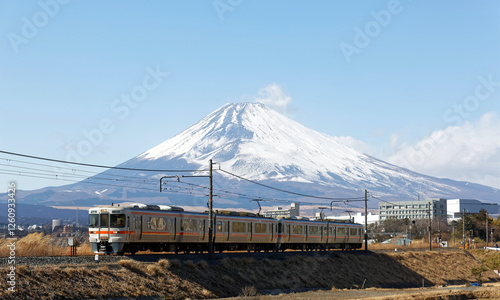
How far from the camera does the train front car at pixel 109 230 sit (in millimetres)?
41219

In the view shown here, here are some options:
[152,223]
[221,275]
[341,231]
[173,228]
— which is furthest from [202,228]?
[341,231]

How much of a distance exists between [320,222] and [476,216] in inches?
3298

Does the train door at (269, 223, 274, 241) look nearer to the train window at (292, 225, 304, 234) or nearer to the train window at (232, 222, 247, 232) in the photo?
the train window at (292, 225, 304, 234)

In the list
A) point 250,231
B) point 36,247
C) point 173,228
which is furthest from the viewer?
point 250,231

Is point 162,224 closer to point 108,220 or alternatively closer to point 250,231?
point 108,220

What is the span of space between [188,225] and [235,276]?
17.5 ft

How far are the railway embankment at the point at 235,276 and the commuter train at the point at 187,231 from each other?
3335 mm

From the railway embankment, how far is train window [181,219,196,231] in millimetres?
3446

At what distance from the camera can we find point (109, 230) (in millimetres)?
41406

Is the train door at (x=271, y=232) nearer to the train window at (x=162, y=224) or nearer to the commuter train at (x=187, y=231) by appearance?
the commuter train at (x=187, y=231)

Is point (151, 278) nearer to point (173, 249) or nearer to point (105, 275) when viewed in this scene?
point (105, 275)

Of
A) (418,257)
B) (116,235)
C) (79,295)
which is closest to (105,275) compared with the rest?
(79,295)

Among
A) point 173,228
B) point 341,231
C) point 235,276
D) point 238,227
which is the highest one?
point 173,228

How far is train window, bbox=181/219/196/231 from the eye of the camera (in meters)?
46.9
